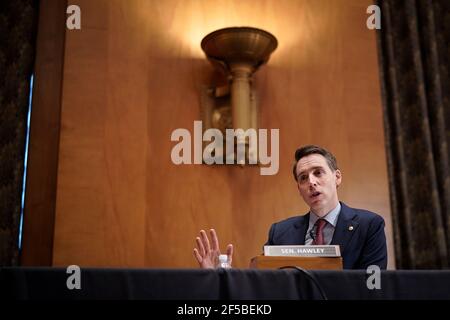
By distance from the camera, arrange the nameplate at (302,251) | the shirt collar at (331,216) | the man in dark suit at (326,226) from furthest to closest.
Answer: the shirt collar at (331,216) < the man in dark suit at (326,226) < the nameplate at (302,251)

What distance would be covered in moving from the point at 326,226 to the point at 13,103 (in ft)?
7.62

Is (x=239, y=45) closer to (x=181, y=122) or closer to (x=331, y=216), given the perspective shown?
(x=181, y=122)

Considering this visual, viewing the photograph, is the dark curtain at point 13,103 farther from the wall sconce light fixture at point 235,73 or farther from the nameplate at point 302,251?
the nameplate at point 302,251

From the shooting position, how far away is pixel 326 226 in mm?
2781

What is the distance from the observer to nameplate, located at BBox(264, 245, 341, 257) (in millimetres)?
2066

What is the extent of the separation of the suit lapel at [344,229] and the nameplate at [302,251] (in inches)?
23.0

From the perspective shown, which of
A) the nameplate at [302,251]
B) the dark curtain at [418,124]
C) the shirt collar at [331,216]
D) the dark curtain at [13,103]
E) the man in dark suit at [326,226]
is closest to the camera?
the nameplate at [302,251]

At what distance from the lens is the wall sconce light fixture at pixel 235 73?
3.72 m

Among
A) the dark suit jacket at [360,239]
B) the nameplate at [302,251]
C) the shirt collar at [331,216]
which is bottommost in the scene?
the nameplate at [302,251]

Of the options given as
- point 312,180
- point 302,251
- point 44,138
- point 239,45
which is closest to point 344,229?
point 312,180

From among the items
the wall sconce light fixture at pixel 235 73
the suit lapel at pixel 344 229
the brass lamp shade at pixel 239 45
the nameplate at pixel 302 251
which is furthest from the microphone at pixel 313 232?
the brass lamp shade at pixel 239 45

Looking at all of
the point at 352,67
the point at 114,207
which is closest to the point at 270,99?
the point at 352,67
